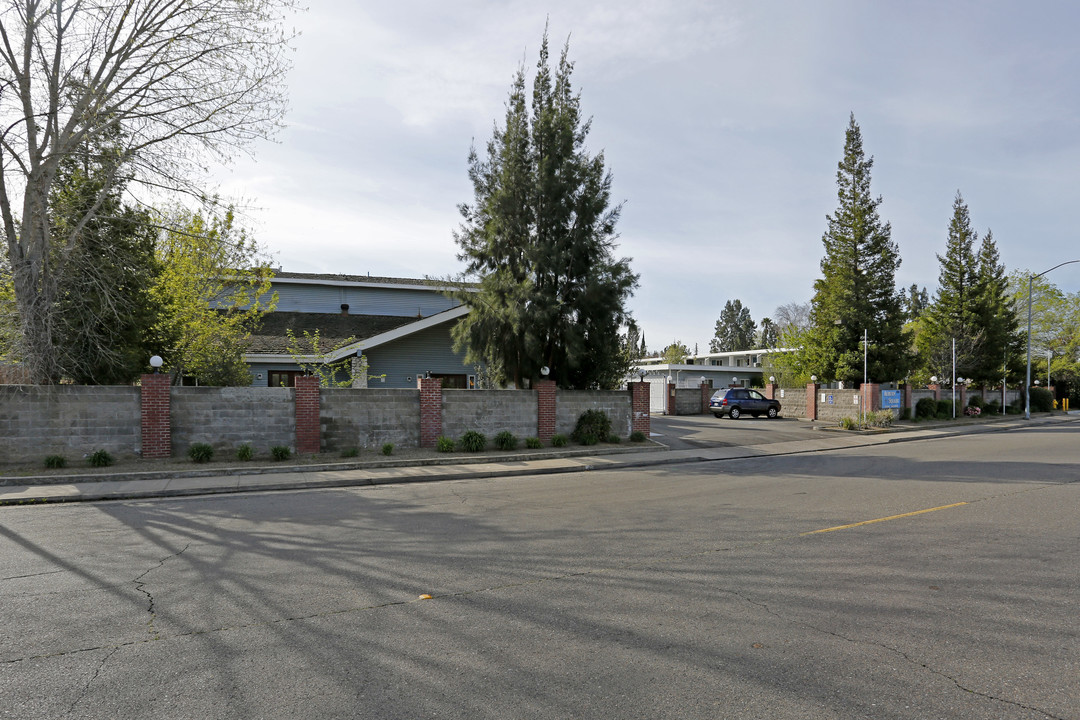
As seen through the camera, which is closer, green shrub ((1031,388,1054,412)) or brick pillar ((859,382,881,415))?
brick pillar ((859,382,881,415))

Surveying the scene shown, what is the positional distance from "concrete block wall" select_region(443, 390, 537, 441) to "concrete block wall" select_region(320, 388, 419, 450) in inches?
39.7

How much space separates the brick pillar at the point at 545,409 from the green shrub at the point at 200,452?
907 cm

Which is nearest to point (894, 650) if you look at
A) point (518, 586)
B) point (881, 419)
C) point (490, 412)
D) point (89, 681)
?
point (518, 586)

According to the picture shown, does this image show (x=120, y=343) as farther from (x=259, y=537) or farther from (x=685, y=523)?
(x=685, y=523)

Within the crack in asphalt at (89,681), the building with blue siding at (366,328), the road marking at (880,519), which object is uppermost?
the building with blue siding at (366,328)

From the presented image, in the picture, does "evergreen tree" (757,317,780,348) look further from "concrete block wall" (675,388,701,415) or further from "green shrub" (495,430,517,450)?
"green shrub" (495,430,517,450)

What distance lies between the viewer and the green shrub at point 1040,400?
1722 inches

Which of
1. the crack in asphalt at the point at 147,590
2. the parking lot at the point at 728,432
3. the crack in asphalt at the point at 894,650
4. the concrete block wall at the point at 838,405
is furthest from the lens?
the concrete block wall at the point at 838,405

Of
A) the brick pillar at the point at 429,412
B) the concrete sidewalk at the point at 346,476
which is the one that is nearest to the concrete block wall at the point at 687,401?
the concrete sidewalk at the point at 346,476

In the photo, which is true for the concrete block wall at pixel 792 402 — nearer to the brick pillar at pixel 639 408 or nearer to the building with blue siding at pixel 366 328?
the brick pillar at pixel 639 408

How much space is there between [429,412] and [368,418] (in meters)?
1.69

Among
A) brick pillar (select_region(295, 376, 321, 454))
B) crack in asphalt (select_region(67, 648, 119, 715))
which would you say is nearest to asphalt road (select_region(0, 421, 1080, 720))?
crack in asphalt (select_region(67, 648, 119, 715))

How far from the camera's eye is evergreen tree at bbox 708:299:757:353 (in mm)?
112812

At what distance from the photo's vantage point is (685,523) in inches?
334
